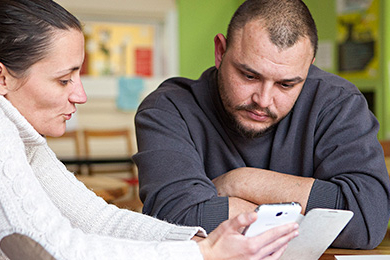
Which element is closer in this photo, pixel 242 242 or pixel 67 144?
pixel 242 242

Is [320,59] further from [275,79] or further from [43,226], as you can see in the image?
[43,226]

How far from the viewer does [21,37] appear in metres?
1.13

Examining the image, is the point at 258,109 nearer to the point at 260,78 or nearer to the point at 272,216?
the point at 260,78

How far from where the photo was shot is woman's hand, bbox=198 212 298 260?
38.0 inches

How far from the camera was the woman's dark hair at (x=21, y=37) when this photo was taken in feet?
3.69

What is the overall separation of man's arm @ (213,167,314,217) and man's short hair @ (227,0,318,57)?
37 centimetres

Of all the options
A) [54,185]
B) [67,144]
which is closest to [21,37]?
[54,185]

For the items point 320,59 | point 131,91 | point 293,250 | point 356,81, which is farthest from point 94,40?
point 293,250

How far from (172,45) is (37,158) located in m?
4.95

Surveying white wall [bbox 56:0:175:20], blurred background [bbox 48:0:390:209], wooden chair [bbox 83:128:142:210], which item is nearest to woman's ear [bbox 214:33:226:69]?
wooden chair [bbox 83:128:142:210]

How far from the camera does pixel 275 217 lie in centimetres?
98

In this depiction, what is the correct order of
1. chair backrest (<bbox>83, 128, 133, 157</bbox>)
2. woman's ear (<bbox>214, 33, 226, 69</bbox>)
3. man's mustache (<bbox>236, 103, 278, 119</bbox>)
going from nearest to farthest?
man's mustache (<bbox>236, 103, 278, 119</bbox>), woman's ear (<bbox>214, 33, 226, 69</bbox>), chair backrest (<bbox>83, 128, 133, 157</bbox>)

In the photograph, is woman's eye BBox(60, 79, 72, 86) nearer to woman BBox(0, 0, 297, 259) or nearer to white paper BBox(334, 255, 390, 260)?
woman BBox(0, 0, 297, 259)

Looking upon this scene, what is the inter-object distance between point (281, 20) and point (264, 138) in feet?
1.25
